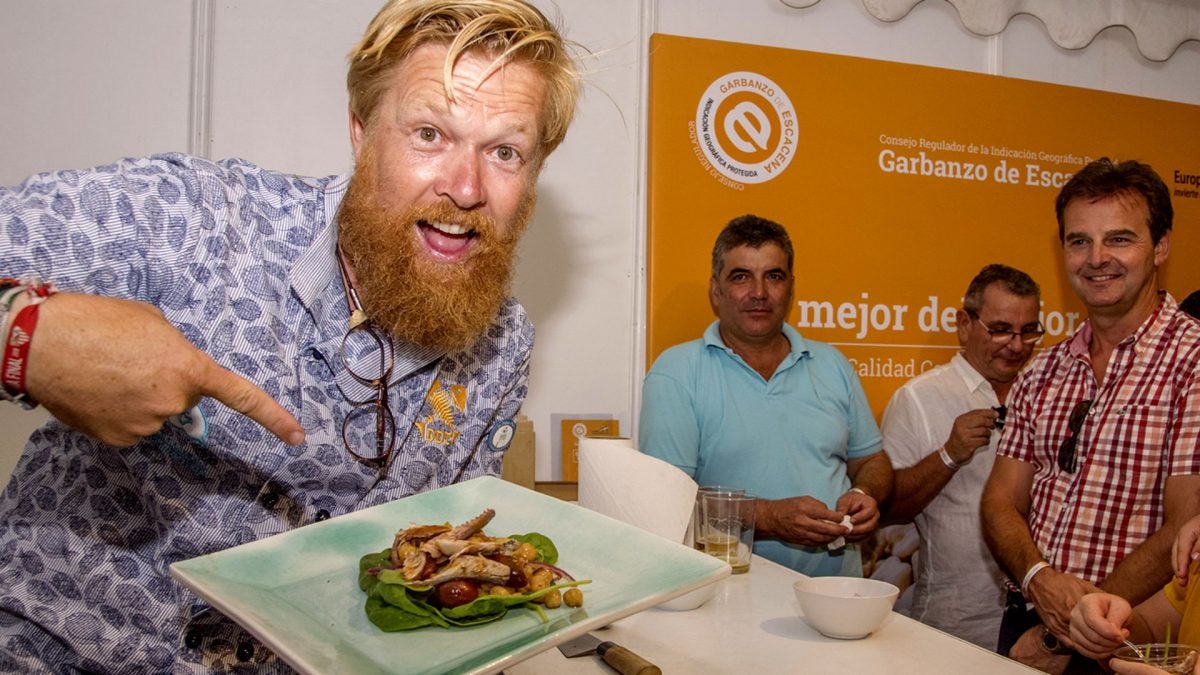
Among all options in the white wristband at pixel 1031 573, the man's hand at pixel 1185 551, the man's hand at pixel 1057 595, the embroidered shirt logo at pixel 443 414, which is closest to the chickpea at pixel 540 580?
the embroidered shirt logo at pixel 443 414

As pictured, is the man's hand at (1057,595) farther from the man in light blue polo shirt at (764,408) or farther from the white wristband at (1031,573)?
the man in light blue polo shirt at (764,408)

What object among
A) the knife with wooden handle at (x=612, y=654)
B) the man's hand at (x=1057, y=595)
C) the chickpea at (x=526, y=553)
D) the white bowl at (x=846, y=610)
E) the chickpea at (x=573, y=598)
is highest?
the chickpea at (x=526, y=553)

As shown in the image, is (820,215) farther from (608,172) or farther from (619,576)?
(619,576)

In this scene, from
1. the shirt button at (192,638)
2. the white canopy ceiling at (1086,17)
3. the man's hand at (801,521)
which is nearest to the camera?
the shirt button at (192,638)

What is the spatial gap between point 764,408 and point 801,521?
53 cm

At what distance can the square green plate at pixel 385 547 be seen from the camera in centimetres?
98

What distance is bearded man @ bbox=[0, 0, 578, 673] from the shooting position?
42.6 inches

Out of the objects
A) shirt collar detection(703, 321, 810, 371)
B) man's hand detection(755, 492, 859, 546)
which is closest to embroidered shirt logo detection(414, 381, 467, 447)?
man's hand detection(755, 492, 859, 546)

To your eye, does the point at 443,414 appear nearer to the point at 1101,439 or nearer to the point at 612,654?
the point at 612,654

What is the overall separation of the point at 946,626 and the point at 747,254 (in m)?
1.49

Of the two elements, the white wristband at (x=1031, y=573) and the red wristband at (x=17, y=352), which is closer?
the red wristband at (x=17, y=352)

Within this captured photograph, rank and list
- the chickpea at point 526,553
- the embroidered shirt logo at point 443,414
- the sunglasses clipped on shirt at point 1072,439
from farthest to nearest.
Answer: the sunglasses clipped on shirt at point 1072,439, the embroidered shirt logo at point 443,414, the chickpea at point 526,553

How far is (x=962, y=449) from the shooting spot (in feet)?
9.95

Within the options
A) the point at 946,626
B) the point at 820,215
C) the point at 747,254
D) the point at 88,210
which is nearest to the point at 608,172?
the point at 747,254
